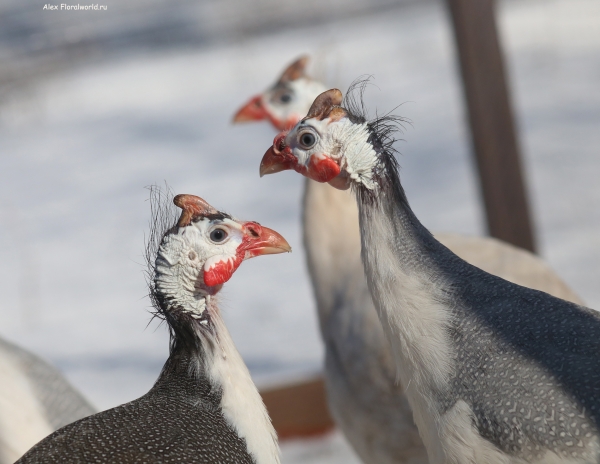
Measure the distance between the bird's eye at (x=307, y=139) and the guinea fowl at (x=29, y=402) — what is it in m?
0.99

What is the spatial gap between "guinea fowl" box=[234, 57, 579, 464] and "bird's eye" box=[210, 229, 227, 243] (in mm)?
656

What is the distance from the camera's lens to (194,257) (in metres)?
1.78

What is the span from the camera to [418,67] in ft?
22.6

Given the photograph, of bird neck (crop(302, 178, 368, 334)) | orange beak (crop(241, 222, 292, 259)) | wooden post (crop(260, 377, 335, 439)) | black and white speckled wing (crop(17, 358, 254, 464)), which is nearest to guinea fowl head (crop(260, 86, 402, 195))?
orange beak (crop(241, 222, 292, 259))

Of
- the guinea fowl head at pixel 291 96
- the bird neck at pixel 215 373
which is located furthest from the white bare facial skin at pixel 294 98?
the bird neck at pixel 215 373

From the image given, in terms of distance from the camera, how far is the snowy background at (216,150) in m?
4.05

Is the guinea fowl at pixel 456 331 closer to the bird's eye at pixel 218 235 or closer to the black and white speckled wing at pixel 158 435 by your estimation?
the bird's eye at pixel 218 235

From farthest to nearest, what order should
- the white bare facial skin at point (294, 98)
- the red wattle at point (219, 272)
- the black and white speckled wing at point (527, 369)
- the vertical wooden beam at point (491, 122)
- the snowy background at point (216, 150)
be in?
the snowy background at point (216, 150), the vertical wooden beam at point (491, 122), the white bare facial skin at point (294, 98), the red wattle at point (219, 272), the black and white speckled wing at point (527, 369)

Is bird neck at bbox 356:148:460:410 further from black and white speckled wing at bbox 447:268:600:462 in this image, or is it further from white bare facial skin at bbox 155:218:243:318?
white bare facial skin at bbox 155:218:243:318

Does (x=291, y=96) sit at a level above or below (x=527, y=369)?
above

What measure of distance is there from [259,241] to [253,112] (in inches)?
50.8

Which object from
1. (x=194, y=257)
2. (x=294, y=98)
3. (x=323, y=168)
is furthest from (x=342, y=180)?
(x=294, y=98)

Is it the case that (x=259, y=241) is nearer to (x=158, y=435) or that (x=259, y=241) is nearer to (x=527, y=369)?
(x=158, y=435)

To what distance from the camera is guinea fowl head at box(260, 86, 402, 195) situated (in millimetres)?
1759
